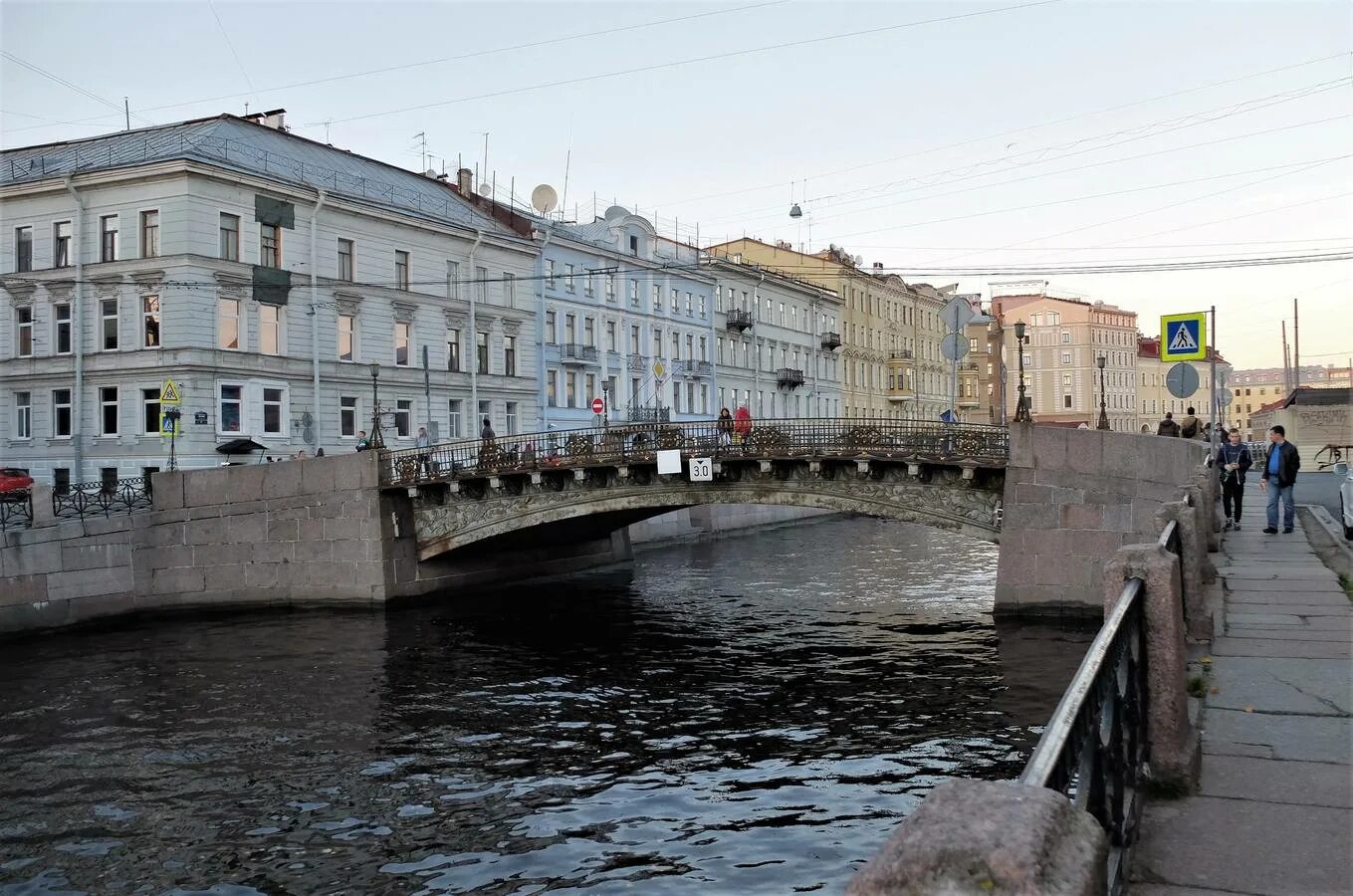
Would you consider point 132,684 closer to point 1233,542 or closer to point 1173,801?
point 1233,542

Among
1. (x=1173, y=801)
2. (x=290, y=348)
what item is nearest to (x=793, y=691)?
(x=1173, y=801)

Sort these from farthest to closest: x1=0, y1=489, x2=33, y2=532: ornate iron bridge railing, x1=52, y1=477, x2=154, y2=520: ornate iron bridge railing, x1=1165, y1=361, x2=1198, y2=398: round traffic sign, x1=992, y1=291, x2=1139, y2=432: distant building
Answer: x1=992, y1=291, x2=1139, y2=432: distant building < x1=52, y1=477, x2=154, y2=520: ornate iron bridge railing < x1=0, y1=489, x2=33, y2=532: ornate iron bridge railing < x1=1165, y1=361, x2=1198, y2=398: round traffic sign

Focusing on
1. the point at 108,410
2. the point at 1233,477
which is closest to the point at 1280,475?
the point at 1233,477

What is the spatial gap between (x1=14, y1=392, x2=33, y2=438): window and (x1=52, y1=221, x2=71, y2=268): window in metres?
4.02

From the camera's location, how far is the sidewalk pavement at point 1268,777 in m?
3.74

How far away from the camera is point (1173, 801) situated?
446 cm

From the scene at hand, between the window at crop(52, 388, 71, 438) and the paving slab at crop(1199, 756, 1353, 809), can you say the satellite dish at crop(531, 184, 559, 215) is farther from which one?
the paving slab at crop(1199, 756, 1353, 809)

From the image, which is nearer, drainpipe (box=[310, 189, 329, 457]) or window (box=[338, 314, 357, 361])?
drainpipe (box=[310, 189, 329, 457])

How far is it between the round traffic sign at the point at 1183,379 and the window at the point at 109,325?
92.8 feet

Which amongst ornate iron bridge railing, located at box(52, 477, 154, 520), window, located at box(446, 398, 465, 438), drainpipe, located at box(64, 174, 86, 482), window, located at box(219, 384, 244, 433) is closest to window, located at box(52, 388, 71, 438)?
drainpipe, located at box(64, 174, 86, 482)

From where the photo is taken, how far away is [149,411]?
32750 millimetres

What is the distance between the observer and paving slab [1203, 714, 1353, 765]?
5.09 metres

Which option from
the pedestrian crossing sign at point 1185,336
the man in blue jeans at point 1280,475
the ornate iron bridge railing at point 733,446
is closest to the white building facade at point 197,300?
the ornate iron bridge railing at point 733,446

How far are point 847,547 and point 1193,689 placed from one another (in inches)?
1233
